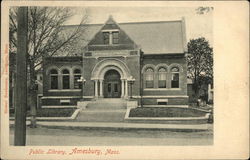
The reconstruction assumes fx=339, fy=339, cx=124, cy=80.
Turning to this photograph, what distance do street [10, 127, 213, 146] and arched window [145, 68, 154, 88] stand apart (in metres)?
5.28

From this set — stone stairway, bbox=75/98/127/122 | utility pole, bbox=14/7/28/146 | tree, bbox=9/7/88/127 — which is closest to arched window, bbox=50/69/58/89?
tree, bbox=9/7/88/127

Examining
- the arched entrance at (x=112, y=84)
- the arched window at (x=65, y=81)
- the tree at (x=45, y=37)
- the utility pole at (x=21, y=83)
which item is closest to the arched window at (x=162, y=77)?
the arched entrance at (x=112, y=84)

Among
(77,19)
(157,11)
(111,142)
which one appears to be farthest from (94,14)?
(111,142)

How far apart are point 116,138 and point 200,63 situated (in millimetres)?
4407

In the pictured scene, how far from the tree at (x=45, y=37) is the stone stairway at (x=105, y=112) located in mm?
2093

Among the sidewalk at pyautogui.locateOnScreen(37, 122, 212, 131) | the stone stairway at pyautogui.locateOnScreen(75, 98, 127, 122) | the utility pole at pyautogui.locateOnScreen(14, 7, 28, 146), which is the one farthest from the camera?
the stone stairway at pyautogui.locateOnScreen(75, 98, 127, 122)

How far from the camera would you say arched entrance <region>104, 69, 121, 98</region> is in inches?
562

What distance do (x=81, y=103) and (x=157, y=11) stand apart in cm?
544

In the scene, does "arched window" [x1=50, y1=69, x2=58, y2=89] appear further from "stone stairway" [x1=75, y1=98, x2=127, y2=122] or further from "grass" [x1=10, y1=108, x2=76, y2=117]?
"stone stairway" [x1=75, y1=98, x2=127, y2=122]

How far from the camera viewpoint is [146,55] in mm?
16453

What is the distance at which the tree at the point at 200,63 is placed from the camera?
10148 millimetres

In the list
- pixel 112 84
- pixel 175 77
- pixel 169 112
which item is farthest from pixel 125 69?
pixel 169 112

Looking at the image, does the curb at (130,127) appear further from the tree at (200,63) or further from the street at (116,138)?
the tree at (200,63)

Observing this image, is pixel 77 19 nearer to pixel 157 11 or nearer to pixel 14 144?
pixel 157 11
